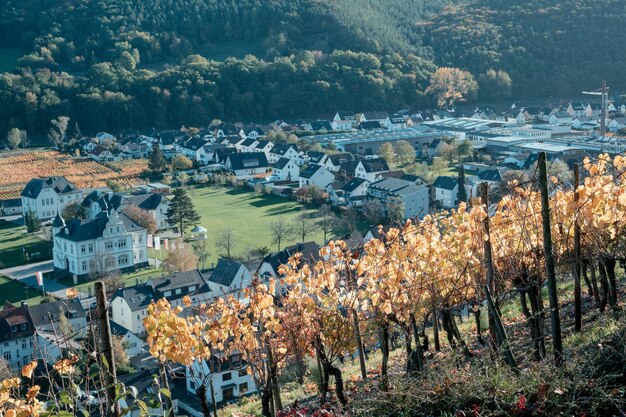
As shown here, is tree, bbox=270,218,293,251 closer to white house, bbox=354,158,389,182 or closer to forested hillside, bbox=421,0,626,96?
white house, bbox=354,158,389,182

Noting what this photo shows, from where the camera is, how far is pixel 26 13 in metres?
82.1

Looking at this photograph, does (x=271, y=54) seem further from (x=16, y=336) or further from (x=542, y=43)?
(x=16, y=336)

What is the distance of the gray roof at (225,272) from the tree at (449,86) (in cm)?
4436

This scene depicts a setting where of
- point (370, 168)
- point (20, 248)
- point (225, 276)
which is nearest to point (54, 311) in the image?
point (225, 276)

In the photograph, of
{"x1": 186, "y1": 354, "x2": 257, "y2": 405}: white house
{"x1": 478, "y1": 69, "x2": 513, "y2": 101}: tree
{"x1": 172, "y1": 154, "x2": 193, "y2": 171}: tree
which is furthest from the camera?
{"x1": 478, "y1": 69, "x2": 513, "y2": 101}: tree

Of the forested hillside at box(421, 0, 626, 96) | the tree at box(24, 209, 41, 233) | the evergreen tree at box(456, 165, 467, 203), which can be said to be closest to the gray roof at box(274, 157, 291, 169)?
the evergreen tree at box(456, 165, 467, 203)

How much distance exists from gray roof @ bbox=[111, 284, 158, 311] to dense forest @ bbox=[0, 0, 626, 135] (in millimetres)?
41252

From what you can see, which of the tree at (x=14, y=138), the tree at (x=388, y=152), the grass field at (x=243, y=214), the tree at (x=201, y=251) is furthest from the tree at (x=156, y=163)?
the tree at (x=201, y=251)

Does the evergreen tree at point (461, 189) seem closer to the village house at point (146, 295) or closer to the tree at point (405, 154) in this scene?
the tree at point (405, 154)

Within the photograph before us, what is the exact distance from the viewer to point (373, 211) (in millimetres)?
28922

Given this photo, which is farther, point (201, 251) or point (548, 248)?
point (201, 251)

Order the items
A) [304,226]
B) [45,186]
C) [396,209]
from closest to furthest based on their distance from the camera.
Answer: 1. [304,226]
2. [396,209]
3. [45,186]

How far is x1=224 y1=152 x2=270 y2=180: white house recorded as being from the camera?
40875 millimetres

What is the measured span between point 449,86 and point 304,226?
39.0 meters
